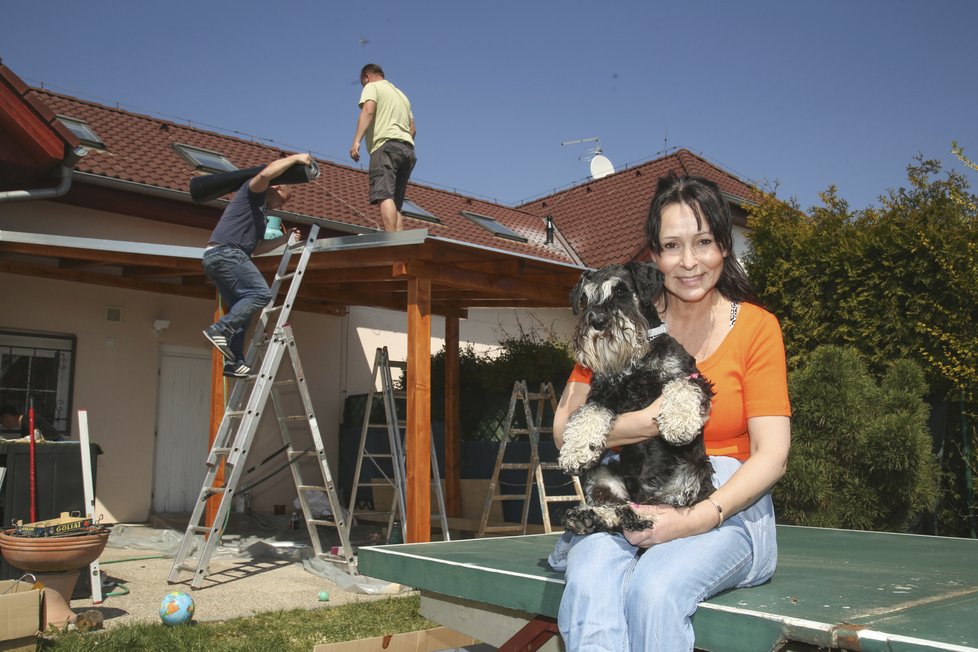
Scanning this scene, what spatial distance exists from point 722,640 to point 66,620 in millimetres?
4211

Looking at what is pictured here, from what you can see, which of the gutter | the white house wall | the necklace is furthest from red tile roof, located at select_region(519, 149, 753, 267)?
the necklace

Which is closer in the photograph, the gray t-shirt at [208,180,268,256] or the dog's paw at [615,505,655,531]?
the dog's paw at [615,505,655,531]

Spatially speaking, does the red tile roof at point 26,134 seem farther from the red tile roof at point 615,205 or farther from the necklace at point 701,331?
the red tile roof at point 615,205

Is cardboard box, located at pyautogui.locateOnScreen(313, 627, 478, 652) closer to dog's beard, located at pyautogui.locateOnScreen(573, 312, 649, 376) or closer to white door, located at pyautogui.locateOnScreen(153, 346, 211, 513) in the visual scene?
dog's beard, located at pyautogui.locateOnScreen(573, 312, 649, 376)

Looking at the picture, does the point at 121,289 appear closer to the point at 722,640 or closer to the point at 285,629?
the point at 285,629

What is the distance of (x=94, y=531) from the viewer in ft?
15.9

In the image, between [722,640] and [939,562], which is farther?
[939,562]

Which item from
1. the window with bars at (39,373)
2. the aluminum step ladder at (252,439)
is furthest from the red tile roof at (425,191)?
the aluminum step ladder at (252,439)

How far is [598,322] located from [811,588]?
0.97m

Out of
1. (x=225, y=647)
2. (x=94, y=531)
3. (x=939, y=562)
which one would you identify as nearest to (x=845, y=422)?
(x=939, y=562)

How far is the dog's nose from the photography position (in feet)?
7.86

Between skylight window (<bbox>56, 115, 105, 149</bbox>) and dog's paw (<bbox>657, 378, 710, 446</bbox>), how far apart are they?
9.80 metres

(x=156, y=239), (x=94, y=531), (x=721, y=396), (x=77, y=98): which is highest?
(x=77, y=98)

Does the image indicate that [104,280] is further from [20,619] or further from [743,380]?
[743,380]
